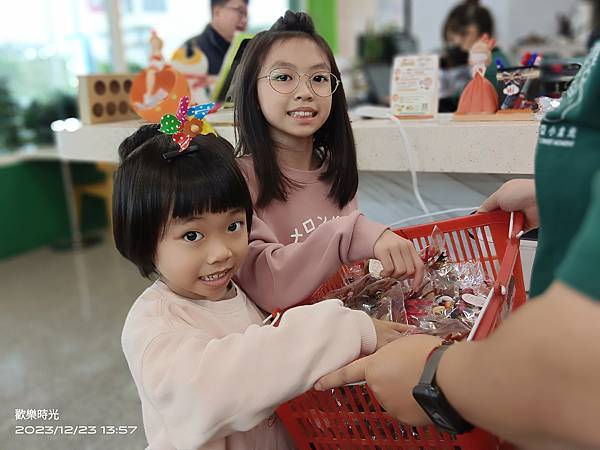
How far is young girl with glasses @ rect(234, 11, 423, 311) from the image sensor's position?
108 cm

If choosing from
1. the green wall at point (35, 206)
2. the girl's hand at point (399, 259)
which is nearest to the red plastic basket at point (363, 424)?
the girl's hand at point (399, 259)

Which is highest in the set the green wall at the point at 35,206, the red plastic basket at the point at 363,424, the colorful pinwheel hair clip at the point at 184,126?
the colorful pinwheel hair clip at the point at 184,126

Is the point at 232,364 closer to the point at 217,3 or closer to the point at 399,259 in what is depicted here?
the point at 399,259

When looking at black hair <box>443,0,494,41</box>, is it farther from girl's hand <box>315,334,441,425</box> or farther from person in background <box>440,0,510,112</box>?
girl's hand <box>315,334,441,425</box>

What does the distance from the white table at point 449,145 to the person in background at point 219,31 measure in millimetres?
579

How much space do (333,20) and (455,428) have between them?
6763 millimetres

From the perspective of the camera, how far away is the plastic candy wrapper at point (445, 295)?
0.98m

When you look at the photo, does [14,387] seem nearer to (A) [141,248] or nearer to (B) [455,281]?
(A) [141,248]

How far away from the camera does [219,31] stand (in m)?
2.08

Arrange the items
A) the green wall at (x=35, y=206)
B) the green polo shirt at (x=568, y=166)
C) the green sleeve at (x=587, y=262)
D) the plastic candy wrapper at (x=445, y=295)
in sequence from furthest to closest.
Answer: the green wall at (x=35, y=206) → the plastic candy wrapper at (x=445, y=295) → the green polo shirt at (x=568, y=166) → the green sleeve at (x=587, y=262)

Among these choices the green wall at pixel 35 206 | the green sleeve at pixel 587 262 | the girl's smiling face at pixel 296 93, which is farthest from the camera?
the green wall at pixel 35 206

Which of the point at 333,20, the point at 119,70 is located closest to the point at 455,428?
the point at 119,70

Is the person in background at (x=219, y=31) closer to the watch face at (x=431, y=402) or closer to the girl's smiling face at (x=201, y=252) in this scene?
the girl's smiling face at (x=201, y=252)

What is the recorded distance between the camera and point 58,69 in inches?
179
